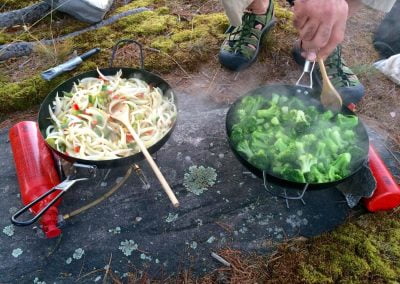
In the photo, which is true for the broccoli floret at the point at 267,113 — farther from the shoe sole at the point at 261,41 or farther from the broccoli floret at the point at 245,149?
the shoe sole at the point at 261,41

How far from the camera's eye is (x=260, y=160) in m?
2.86

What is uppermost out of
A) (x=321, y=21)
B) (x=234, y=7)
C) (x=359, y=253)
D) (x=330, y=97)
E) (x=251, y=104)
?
(x=321, y=21)

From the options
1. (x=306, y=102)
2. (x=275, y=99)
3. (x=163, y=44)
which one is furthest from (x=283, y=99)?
(x=163, y=44)

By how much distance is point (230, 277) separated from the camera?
291cm

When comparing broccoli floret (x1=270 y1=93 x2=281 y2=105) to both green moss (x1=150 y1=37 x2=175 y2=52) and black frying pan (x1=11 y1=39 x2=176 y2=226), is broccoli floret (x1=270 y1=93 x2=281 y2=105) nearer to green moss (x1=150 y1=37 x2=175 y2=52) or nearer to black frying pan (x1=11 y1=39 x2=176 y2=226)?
black frying pan (x1=11 y1=39 x2=176 y2=226)

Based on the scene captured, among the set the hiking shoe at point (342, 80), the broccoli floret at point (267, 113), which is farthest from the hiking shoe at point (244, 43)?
the broccoli floret at point (267, 113)

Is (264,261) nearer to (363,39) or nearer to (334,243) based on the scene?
(334,243)

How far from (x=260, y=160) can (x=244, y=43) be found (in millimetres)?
2181

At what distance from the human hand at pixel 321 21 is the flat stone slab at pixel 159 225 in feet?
4.85

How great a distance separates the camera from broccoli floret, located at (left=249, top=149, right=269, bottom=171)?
2852mm

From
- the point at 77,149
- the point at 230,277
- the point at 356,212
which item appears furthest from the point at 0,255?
the point at 356,212

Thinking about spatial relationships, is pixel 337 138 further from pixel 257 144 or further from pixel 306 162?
pixel 257 144

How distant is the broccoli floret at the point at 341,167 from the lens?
2817 millimetres

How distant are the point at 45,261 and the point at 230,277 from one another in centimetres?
161
